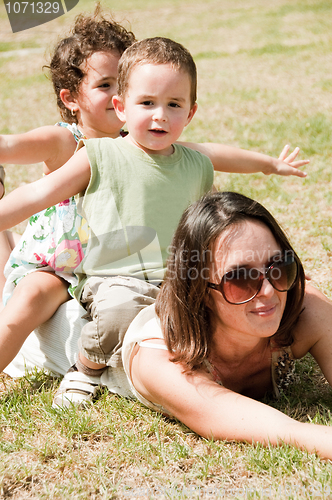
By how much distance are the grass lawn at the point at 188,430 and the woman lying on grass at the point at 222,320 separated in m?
0.12

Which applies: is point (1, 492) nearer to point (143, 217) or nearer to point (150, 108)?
point (143, 217)

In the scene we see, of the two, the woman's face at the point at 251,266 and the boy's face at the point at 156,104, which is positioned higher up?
the boy's face at the point at 156,104

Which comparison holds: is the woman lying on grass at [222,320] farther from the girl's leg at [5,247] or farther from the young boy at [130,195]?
the girl's leg at [5,247]

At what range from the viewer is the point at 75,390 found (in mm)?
2900

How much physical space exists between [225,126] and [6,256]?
18.0 feet

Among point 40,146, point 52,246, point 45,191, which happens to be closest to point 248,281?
point 45,191

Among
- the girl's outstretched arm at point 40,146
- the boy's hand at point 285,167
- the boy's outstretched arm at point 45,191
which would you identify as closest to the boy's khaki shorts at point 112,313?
the boy's outstretched arm at point 45,191

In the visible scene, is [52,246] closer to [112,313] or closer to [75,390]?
[112,313]

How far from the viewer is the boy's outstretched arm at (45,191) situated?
266 cm

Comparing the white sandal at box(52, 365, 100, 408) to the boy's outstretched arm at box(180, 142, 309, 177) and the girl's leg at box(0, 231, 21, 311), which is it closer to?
the girl's leg at box(0, 231, 21, 311)

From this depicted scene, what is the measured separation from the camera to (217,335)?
8.13ft

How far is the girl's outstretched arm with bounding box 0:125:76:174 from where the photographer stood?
3193 millimetres

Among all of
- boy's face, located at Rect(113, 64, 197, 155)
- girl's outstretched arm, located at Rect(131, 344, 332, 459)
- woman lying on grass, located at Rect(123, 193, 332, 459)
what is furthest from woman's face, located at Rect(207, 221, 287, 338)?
boy's face, located at Rect(113, 64, 197, 155)

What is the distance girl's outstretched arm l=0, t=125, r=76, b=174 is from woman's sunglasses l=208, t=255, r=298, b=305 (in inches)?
58.5
